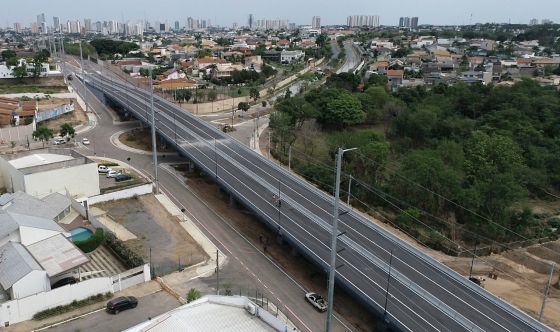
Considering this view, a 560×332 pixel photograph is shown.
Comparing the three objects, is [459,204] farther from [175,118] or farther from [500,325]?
[175,118]

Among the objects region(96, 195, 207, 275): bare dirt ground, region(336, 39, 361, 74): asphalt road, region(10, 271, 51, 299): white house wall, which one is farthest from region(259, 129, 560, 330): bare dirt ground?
region(336, 39, 361, 74): asphalt road

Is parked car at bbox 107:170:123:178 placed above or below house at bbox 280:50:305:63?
below

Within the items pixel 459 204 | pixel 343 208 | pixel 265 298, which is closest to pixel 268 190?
pixel 343 208

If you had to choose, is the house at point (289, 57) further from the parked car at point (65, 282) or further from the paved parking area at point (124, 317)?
the paved parking area at point (124, 317)

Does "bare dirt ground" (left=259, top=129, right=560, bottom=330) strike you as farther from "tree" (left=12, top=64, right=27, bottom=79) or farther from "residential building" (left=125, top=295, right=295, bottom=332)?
"tree" (left=12, top=64, right=27, bottom=79)

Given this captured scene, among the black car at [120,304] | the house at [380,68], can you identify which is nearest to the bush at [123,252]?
Result: the black car at [120,304]

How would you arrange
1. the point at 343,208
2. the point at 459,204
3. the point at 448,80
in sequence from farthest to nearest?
the point at 448,80
the point at 459,204
the point at 343,208
